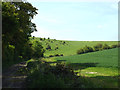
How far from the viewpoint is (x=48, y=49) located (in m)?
156

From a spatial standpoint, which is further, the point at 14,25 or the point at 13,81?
the point at 14,25

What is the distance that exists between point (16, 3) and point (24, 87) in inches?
724

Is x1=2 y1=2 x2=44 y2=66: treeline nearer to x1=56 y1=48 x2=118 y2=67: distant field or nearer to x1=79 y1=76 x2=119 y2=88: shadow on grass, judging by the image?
x1=79 y1=76 x2=119 y2=88: shadow on grass

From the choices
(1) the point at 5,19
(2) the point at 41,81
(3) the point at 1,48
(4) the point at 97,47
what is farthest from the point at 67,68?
(4) the point at 97,47

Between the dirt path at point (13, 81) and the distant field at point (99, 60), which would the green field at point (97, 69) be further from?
the dirt path at point (13, 81)

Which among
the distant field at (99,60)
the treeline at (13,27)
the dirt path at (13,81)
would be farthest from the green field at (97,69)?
the treeline at (13,27)

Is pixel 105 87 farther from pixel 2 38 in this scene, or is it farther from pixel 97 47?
pixel 97 47

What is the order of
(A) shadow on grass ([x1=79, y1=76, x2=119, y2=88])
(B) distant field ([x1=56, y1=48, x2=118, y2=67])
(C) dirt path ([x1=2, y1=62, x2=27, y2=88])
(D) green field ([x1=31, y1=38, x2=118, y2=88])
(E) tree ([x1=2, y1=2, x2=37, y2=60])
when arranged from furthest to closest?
(B) distant field ([x1=56, y1=48, x2=118, y2=67]), (E) tree ([x1=2, y1=2, x2=37, y2=60]), (D) green field ([x1=31, y1=38, x2=118, y2=88]), (A) shadow on grass ([x1=79, y1=76, x2=119, y2=88]), (C) dirt path ([x1=2, y1=62, x2=27, y2=88])

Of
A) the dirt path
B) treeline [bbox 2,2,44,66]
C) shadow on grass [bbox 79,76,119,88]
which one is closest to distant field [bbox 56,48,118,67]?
treeline [bbox 2,2,44,66]

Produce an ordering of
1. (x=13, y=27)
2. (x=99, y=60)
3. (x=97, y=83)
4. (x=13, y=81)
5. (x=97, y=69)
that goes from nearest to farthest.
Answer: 1. (x=13, y=81)
2. (x=97, y=83)
3. (x=13, y=27)
4. (x=97, y=69)
5. (x=99, y=60)

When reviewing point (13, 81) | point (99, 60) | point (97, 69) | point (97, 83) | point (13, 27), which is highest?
point (13, 27)

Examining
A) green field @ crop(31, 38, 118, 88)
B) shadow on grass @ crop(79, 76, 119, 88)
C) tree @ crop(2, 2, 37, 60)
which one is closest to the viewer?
shadow on grass @ crop(79, 76, 119, 88)

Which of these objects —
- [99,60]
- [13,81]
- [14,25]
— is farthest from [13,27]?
[99,60]

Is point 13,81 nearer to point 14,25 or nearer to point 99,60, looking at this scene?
point 14,25
